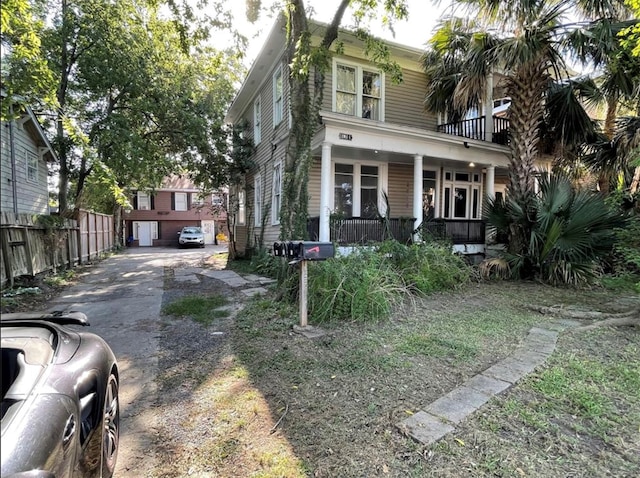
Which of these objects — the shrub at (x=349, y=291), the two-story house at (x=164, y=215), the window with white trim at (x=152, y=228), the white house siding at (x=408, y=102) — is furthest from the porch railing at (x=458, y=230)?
the window with white trim at (x=152, y=228)

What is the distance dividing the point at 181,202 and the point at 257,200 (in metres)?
21.8

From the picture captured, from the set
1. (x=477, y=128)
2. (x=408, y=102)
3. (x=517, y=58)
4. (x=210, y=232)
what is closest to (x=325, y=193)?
(x=517, y=58)

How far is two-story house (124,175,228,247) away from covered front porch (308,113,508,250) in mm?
21461

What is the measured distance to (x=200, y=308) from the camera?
20.8ft

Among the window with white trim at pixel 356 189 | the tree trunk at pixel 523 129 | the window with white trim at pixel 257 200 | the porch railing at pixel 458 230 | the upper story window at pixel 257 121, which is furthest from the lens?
the upper story window at pixel 257 121

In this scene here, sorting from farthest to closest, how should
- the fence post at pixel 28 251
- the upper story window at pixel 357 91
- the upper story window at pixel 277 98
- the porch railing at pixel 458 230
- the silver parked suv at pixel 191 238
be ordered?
the silver parked suv at pixel 191 238, the upper story window at pixel 277 98, the upper story window at pixel 357 91, the porch railing at pixel 458 230, the fence post at pixel 28 251

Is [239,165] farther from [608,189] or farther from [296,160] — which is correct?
[608,189]

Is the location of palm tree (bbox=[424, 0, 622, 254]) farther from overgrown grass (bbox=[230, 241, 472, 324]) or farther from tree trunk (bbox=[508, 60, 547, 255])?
overgrown grass (bbox=[230, 241, 472, 324])

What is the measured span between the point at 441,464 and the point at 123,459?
2.05 metres

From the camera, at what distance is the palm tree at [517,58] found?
25.5 feet

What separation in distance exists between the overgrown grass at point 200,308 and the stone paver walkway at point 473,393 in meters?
3.74

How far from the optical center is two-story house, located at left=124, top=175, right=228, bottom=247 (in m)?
31.1

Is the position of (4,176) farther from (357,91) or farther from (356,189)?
(357,91)

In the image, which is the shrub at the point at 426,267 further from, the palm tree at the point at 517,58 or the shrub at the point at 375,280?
the palm tree at the point at 517,58
